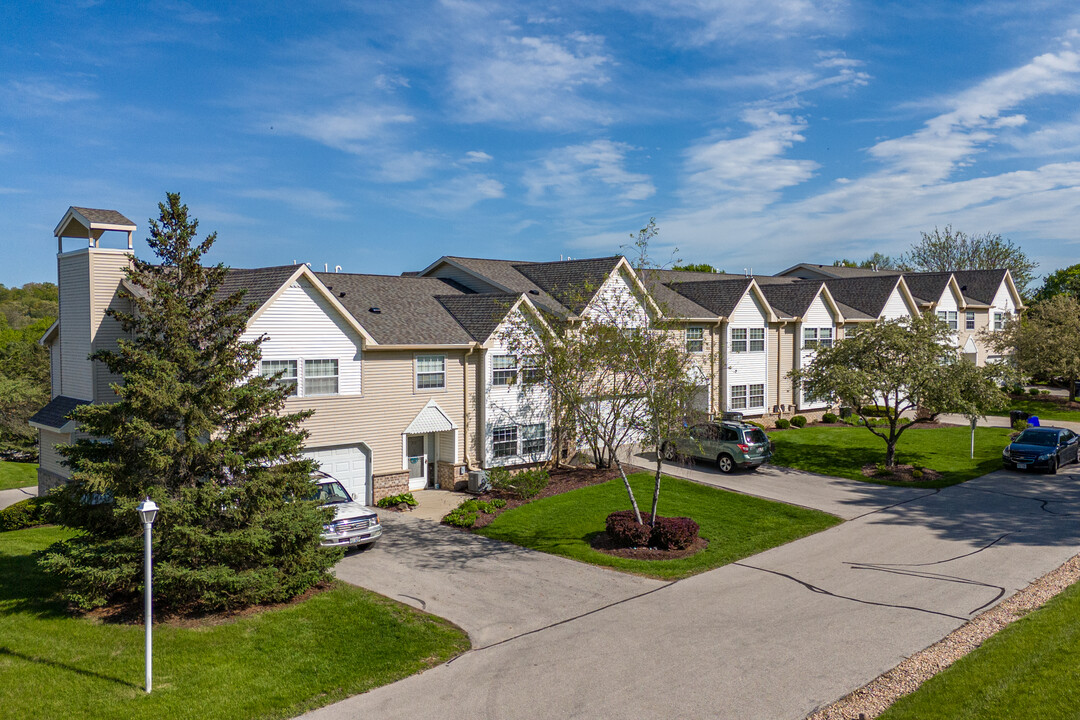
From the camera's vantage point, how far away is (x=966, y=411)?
25141mm

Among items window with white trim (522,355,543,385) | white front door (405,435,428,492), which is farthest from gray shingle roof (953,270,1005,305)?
white front door (405,435,428,492)

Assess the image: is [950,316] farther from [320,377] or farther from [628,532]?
[320,377]

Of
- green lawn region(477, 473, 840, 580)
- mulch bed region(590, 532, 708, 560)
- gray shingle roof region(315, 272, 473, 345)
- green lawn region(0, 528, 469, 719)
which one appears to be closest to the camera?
green lawn region(0, 528, 469, 719)

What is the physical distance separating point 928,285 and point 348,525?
4556cm

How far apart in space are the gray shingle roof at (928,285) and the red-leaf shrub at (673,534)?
37.1 meters

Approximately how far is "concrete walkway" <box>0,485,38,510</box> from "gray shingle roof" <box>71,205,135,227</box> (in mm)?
15787

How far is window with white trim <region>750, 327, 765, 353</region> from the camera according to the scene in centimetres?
3609

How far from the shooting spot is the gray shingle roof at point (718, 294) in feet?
115

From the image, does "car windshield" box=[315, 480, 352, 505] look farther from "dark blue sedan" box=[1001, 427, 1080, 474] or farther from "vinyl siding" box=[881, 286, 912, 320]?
"vinyl siding" box=[881, 286, 912, 320]

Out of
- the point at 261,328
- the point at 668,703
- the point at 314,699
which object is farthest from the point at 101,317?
the point at 668,703

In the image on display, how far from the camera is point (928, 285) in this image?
49031mm

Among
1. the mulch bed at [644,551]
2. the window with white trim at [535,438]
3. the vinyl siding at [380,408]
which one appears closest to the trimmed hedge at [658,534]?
the mulch bed at [644,551]

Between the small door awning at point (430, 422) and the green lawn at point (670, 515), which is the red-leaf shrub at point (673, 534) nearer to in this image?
the green lawn at point (670, 515)

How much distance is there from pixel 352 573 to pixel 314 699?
5.85 meters
